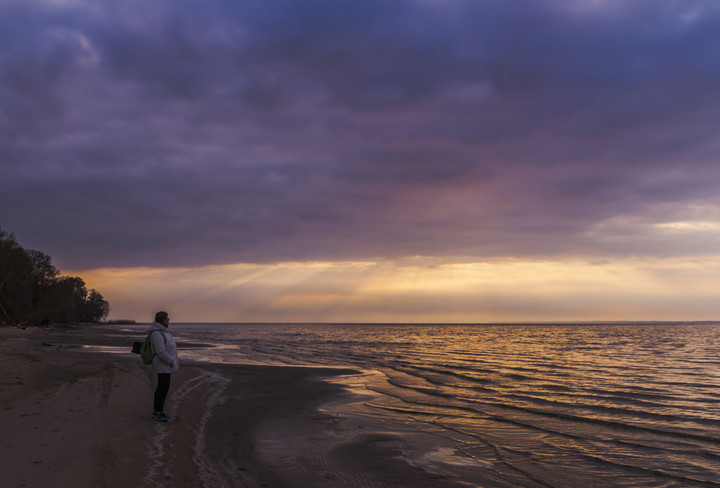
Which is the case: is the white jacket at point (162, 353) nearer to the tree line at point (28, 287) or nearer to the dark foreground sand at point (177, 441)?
the dark foreground sand at point (177, 441)

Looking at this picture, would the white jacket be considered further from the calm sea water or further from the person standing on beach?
the calm sea water

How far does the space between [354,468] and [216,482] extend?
9.70 feet

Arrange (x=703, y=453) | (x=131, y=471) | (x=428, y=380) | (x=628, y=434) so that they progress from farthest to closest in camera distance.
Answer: (x=428, y=380) < (x=628, y=434) < (x=703, y=453) < (x=131, y=471)

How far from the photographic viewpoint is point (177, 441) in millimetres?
10086

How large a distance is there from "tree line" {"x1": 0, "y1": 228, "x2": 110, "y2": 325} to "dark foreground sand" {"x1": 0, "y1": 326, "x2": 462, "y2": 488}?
6765 centimetres

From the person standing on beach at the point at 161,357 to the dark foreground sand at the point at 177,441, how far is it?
1.87ft

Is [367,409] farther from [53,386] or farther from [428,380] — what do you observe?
[53,386]

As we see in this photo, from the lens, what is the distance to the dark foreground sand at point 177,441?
7785 mm

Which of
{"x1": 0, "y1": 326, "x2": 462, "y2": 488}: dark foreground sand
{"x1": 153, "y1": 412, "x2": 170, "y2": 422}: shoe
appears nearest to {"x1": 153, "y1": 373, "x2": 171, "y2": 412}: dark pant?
{"x1": 153, "y1": 412, "x2": 170, "y2": 422}: shoe

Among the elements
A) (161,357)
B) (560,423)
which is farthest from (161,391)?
(560,423)

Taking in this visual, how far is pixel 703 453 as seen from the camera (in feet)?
36.0

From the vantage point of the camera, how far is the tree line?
239ft

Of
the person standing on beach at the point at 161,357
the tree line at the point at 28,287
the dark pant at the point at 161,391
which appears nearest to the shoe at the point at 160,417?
the person standing on beach at the point at 161,357

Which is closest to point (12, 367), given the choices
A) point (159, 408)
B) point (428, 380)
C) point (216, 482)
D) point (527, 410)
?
point (159, 408)
